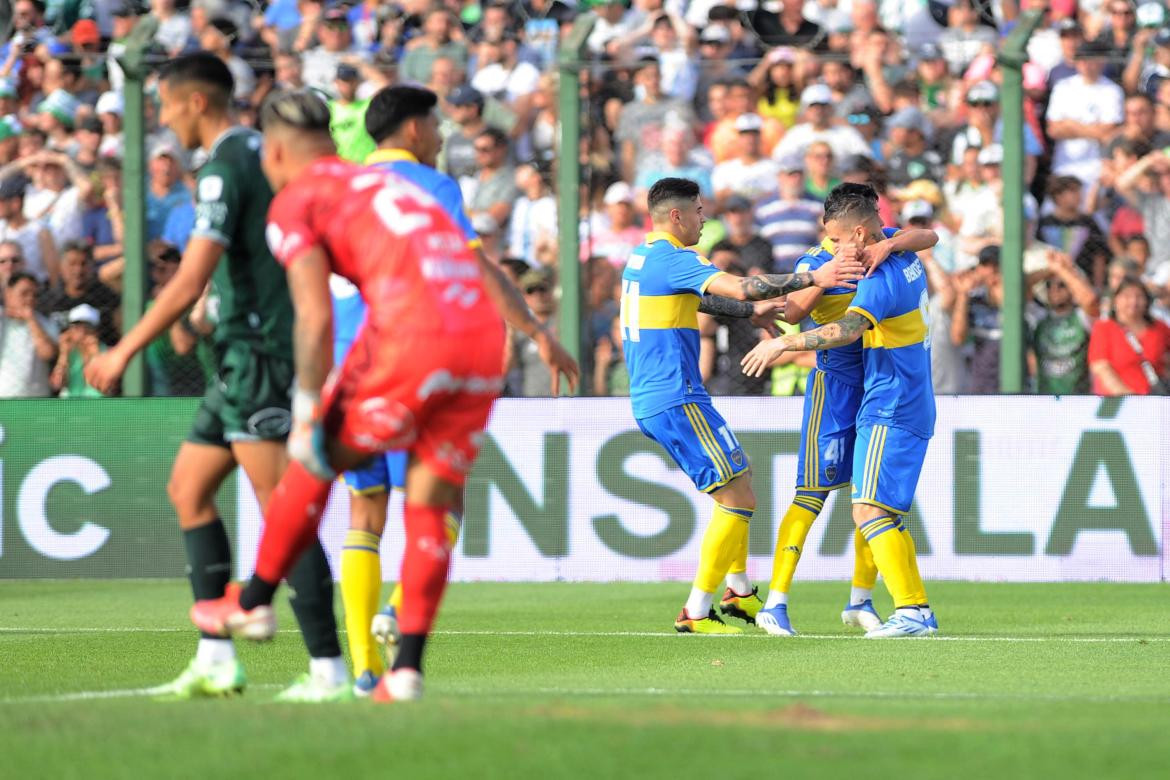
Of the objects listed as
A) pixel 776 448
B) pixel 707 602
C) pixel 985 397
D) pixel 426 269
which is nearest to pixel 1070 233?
pixel 985 397

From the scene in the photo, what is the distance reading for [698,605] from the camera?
9.97 m

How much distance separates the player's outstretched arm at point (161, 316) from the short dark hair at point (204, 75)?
0.70 m

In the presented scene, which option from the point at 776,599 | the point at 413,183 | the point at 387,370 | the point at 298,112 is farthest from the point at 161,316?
the point at 776,599

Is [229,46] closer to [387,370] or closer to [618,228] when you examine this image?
[618,228]

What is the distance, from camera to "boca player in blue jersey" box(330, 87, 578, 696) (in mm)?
6934

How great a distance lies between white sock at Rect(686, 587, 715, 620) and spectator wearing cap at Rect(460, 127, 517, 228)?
5.78 metres

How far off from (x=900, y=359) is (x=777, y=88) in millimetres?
6441

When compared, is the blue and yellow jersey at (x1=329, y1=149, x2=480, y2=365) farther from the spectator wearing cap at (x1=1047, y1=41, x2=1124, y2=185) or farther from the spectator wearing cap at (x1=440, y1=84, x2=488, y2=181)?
the spectator wearing cap at (x1=1047, y1=41, x2=1124, y2=185)

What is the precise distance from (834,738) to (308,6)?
44.0 feet

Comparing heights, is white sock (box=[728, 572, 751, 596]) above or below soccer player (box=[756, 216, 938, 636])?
below

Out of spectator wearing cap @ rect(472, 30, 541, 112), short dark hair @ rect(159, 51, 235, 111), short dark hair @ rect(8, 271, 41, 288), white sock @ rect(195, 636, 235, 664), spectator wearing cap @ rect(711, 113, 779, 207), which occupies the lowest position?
short dark hair @ rect(8, 271, 41, 288)

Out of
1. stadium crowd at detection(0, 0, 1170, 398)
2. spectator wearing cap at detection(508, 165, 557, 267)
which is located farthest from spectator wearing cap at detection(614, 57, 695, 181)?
spectator wearing cap at detection(508, 165, 557, 267)

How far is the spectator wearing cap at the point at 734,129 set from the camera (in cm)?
1535

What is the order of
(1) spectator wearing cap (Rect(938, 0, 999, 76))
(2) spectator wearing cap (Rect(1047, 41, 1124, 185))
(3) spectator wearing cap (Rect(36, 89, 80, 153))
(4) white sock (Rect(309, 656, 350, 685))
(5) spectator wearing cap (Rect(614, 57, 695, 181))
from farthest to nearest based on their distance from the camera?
(3) spectator wearing cap (Rect(36, 89, 80, 153))
(1) spectator wearing cap (Rect(938, 0, 999, 76))
(5) spectator wearing cap (Rect(614, 57, 695, 181))
(2) spectator wearing cap (Rect(1047, 41, 1124, 185))
(4) white sock (Rect(309, 656, 350, 685))
